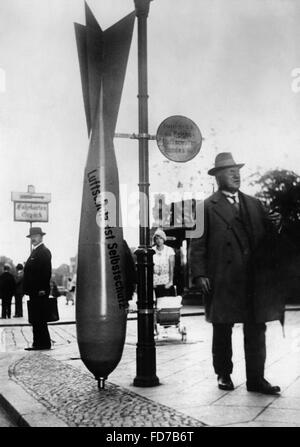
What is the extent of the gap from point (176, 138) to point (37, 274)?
462 cm

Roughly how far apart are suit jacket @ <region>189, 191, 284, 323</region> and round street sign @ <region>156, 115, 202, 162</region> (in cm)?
73

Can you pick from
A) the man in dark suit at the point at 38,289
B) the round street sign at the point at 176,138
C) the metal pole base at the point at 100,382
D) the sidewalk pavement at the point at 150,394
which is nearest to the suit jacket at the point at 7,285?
the man in dark suit at the point at 38,289

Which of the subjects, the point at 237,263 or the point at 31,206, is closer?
the point at 237,263

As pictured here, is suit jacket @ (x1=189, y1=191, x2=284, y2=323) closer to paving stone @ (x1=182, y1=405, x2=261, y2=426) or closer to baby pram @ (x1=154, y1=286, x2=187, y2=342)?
paving stone @ (x1=182, y1=405, x2=261, y2=426)

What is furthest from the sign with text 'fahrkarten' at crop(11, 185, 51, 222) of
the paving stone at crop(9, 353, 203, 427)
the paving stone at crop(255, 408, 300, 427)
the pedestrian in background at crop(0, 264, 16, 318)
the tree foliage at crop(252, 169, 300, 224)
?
the paving stone at crop(255, 408, 300, 427)

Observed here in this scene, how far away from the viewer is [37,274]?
34.1ft

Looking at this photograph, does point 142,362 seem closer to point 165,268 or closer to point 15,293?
point 165,268

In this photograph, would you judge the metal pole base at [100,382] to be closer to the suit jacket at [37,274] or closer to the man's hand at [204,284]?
the man's hand at [204,284]

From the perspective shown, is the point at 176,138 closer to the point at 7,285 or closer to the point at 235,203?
the point at 235,203

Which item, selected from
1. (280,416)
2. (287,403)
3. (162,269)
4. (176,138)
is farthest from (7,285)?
(280,416)

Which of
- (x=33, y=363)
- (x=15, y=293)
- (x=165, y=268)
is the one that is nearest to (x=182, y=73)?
(x=165, y=268)

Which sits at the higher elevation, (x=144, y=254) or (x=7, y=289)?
(x=144, y=254)

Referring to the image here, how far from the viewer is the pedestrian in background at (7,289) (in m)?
21.3

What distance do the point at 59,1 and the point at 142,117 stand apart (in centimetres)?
203
